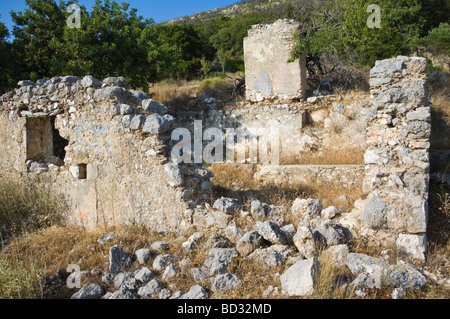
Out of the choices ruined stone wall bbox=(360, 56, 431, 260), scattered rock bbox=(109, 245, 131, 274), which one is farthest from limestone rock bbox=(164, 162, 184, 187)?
ruined stone wall bbox=(360, 56, 431, 260)

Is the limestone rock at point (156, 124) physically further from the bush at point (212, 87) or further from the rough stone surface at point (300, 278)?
the bush at point (212, 87)

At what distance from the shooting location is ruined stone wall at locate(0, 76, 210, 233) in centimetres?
475

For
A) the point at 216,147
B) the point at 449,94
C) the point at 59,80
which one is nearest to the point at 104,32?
the point at 216,147

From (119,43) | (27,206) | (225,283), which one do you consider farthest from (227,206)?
(119,43)

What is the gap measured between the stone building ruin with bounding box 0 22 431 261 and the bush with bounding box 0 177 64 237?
0.22 meters

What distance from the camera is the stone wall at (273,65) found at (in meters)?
11.2

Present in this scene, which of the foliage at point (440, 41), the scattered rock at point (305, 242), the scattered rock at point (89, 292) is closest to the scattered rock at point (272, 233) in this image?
the scattered rock at point (305, 242)

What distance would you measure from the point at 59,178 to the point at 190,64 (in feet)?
57.4

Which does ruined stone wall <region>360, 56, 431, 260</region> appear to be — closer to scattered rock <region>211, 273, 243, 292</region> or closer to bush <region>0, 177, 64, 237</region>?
scattered rock <region>211, 273, 243, 292</region>

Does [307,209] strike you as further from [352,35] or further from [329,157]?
[352,35]

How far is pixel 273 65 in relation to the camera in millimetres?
11523

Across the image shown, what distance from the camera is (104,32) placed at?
11.5m

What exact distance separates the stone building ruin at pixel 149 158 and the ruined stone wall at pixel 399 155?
0.01 m

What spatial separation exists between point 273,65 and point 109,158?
25.9 feet
